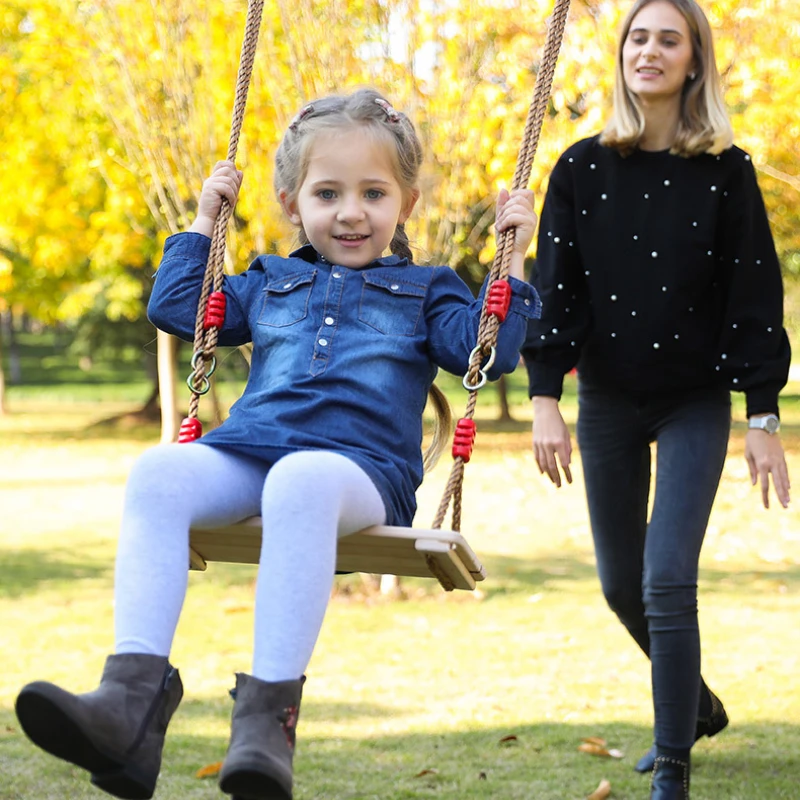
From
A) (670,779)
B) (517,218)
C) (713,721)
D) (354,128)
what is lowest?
(713,721)

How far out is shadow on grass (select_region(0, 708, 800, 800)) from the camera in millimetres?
4254

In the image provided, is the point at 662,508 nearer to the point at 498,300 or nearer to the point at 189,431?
the point at 498,300

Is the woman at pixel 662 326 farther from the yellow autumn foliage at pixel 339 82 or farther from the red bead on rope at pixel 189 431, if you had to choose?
the red bead on rope at pixel 189 431

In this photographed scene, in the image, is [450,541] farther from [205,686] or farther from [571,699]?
[205,686]

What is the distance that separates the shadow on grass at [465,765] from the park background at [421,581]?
0.04ft

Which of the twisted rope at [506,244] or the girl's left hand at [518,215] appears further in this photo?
the girl's left hand at [518,215]

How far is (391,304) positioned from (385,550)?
673mm

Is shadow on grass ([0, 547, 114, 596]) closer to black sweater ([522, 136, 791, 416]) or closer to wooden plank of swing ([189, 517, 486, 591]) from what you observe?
black sweater ([522, 136, 791, 416])

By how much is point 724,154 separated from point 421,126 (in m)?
4.24

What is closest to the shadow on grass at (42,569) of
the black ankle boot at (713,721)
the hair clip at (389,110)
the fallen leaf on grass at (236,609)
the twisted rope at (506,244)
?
the fallen leaf on grass at (236,609)

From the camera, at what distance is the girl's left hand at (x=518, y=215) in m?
3.10

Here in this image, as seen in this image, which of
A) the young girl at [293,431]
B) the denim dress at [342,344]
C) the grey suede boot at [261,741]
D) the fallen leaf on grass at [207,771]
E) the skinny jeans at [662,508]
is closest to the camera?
the grey suede boot at [261,741]

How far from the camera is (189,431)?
9.87ft

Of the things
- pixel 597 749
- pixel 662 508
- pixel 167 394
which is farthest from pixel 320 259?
pixel 167 394
